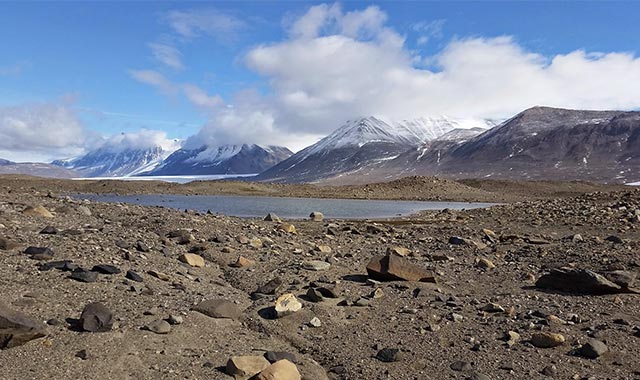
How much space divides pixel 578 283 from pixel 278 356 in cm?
744

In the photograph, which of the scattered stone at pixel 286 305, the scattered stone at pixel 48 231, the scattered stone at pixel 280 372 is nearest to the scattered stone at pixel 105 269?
the scattered stone at pixel 286 305

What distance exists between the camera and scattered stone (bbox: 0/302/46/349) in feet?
22.7

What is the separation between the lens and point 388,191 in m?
85.3

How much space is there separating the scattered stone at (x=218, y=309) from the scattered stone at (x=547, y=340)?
506 cm

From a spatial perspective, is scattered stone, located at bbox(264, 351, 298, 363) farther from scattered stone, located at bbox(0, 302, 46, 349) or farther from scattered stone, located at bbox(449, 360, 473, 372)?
scattered stone, located at bbox(0, 302, 46, 349)

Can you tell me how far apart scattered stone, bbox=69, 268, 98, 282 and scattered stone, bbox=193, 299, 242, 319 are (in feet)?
7.34

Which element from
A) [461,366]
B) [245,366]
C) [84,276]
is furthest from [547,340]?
[84,276]

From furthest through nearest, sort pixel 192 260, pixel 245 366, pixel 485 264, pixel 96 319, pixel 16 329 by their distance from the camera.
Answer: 1. pixel 485 264
2. pixel 192 260
3. pixel 96 319
4. pixel 16 329
5. pixel 245 366

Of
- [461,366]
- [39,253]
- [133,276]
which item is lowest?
[461,366]

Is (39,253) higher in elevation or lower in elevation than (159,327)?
higher

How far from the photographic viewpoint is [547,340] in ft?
26.8

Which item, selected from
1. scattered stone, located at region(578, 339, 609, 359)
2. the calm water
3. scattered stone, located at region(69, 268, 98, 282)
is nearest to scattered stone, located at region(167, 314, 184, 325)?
scattered stone, located at region(69, 268, 98, 282)

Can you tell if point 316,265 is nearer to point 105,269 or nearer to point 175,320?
point 105,269

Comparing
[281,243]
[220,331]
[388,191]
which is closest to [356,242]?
[281,243]
